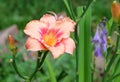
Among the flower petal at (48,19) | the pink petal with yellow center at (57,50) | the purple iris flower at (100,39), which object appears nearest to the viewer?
the pink petal with yellow center at (57,50)

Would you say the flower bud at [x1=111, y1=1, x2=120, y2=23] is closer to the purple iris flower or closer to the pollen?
the pollen

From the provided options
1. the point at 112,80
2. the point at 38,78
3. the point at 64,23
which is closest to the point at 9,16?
the point at 38,78

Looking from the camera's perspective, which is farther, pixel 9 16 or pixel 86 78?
pixel 9 16

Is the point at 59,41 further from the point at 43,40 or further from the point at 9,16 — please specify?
the point at 9,16

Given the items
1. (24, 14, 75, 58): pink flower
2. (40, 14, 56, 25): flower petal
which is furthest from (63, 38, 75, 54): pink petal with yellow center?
(40, 14, 56, 25): flower petal

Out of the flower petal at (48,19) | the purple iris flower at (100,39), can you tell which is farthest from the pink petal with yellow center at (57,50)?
the purple iris flower at (100,39)

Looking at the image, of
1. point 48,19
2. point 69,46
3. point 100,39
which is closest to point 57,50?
point 69,46

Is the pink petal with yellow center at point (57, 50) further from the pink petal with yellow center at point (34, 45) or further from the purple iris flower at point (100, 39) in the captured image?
the purple iris flower at point (100, 39)
